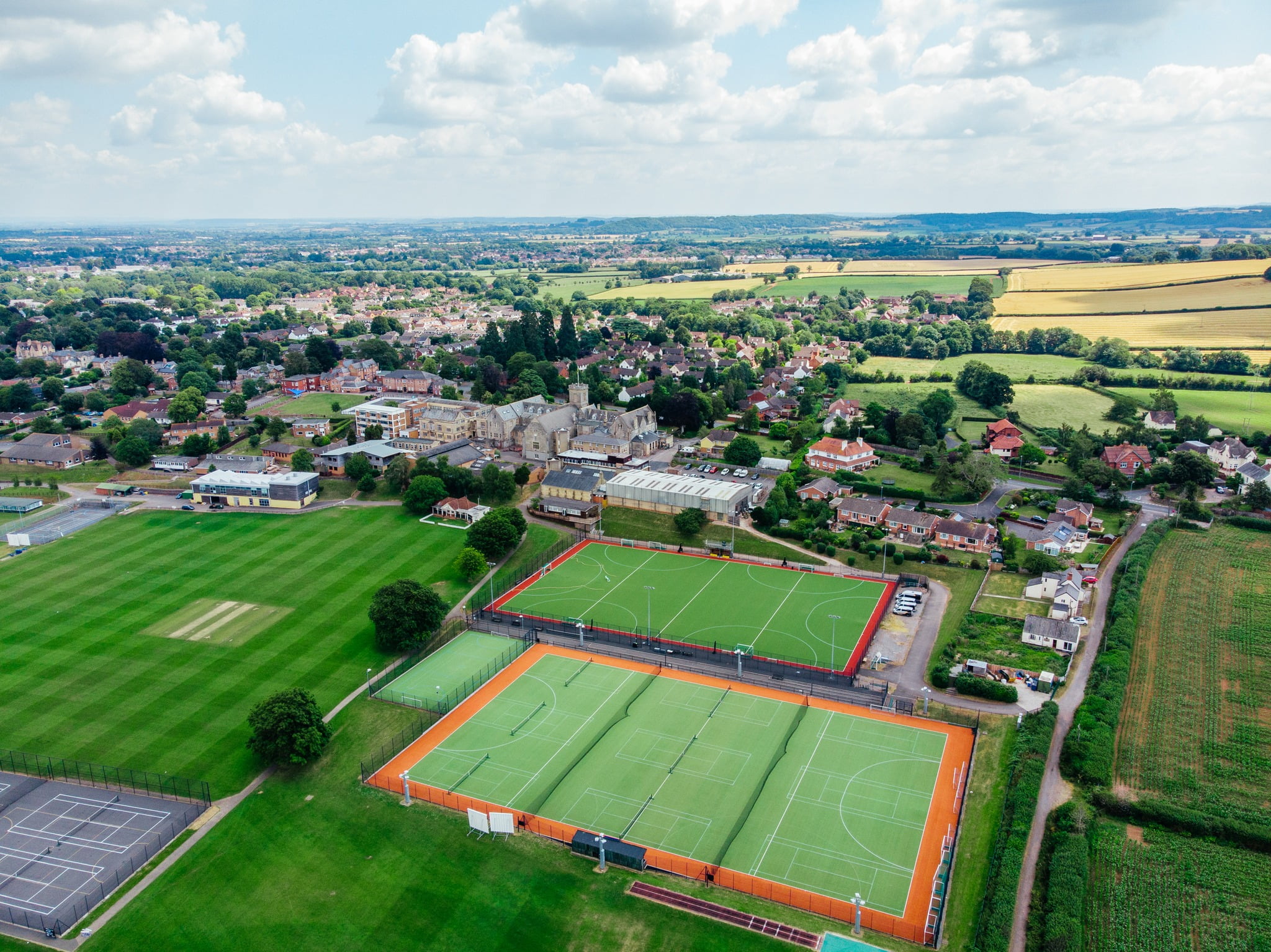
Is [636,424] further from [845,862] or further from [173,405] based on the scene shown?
[845,862]

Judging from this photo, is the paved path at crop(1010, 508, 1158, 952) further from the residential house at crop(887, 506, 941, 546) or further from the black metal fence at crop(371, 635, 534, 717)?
the black metal fence at crop(371, 635, 534, 717)

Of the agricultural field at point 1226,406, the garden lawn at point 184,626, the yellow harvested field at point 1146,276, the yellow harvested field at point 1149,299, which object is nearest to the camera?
the garden lawn at point 184,626


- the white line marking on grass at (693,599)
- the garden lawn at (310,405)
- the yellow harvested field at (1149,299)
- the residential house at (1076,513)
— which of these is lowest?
the white line marking on grass at (693,599)

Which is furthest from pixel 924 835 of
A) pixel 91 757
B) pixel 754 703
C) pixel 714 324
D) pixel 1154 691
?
pixel 714 324

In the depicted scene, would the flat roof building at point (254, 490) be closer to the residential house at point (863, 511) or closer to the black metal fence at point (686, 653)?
the black metal fence at point (686, 653)

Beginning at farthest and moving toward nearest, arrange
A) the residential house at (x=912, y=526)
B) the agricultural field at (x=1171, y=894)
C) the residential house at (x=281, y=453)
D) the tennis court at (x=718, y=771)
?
the residential house at (x=281, y=453) < the residential house at (x=912, y=526) < the tennis court at (x=718, y=771) < the agricultural field at (x=1171, y=894)

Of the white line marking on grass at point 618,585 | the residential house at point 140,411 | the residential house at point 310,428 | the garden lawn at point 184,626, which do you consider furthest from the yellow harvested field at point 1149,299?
the residential house at point 140,411

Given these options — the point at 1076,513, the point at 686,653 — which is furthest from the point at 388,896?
the point at 1076,513
